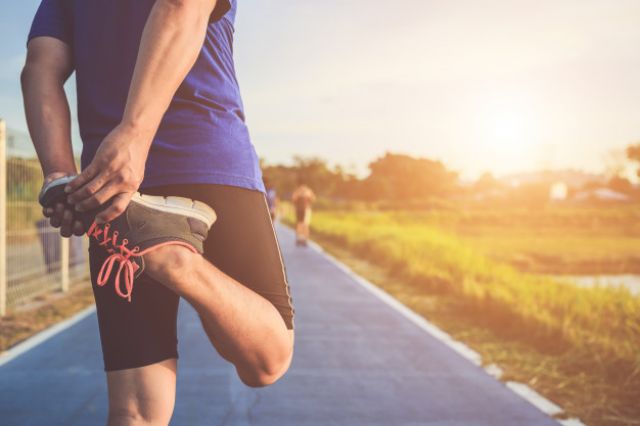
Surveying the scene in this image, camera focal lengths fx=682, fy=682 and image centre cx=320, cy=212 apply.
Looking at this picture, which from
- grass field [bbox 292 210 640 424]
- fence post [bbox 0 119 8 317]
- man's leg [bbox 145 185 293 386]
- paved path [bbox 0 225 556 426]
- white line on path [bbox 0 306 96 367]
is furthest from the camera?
fence post [bbox 0 119 8 317]

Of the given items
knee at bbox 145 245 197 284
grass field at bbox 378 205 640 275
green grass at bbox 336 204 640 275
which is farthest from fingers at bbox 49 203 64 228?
green grass at bbox 336 204 640 275

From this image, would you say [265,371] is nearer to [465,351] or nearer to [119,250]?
[119,250]

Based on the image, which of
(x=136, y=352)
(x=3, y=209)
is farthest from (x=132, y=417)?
(x=3, y=209)

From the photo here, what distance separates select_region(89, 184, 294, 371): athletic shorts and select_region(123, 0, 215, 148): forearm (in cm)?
28

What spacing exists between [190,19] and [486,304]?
6540 mm

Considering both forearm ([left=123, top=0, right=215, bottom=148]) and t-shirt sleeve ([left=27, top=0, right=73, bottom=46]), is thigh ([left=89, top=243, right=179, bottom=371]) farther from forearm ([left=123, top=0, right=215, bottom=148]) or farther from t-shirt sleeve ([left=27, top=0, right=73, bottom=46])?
t-shirt sleeve ([left=27, top=0, right=73, bottom=46])

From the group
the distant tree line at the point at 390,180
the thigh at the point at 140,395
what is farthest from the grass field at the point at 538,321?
the distant tree line at the point at 390,180

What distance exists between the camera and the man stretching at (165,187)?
62.2 inches

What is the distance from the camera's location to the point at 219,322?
171 centimetres

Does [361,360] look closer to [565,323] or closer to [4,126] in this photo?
[565,323]

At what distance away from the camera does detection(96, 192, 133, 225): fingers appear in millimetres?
1487

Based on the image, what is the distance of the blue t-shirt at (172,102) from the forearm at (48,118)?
0.04 meters

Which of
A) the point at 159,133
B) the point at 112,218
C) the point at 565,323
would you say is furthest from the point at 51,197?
the point at 565,323

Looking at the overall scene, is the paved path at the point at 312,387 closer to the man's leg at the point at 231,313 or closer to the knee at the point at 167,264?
the man's leg at the point at 231,313
